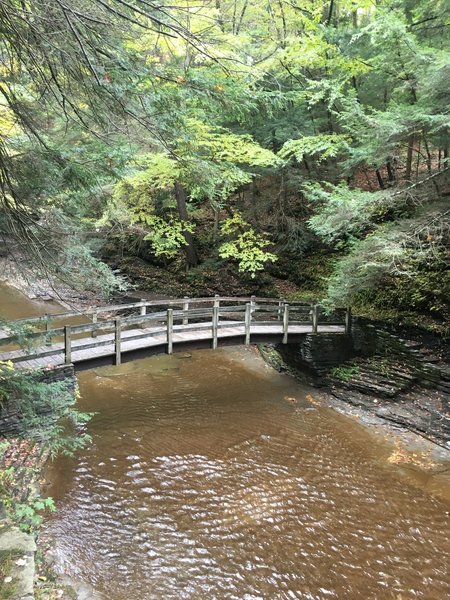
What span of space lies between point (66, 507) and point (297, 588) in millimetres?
3276

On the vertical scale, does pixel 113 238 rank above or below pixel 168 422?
above

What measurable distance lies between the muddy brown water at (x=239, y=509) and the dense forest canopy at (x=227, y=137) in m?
3.20

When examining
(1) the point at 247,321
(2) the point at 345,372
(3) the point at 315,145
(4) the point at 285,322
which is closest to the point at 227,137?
(3) the point at 315,145

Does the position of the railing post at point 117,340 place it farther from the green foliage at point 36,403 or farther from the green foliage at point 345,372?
the green foliage at point 345,372

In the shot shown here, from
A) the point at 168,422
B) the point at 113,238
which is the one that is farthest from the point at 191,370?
the point at 113,238

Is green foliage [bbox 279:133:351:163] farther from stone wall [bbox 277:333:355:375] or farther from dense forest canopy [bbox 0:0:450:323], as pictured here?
stone wall [bbox 277:333:355:375]

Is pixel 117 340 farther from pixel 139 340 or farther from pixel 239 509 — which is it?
pixel 239 509

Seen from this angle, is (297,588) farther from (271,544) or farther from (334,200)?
(334,200)

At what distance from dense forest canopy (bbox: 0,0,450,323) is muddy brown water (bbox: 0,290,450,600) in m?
3.20

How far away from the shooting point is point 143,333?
28.9 ft

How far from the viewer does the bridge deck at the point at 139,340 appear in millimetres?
6958

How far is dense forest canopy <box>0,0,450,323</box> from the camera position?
12.2 feet

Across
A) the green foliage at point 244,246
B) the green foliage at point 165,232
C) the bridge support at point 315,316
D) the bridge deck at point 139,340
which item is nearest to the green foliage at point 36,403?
the bridge deck at point 139,340

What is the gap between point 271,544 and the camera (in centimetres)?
520
